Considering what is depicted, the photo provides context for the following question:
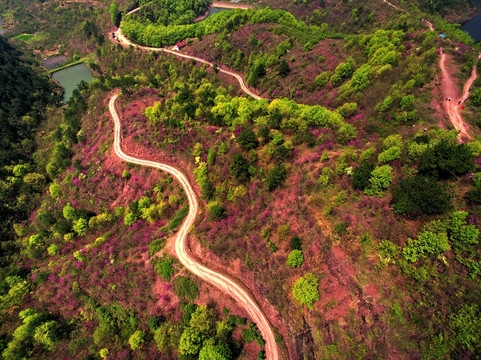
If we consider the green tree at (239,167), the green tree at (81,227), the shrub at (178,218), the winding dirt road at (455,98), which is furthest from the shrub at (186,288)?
the winding dirt road at (455,98)

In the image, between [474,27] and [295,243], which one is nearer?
[295,243]

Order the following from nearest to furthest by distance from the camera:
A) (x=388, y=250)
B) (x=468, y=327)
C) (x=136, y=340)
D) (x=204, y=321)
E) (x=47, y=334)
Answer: (x=468, y=327)
(x=388, y=250)
(x=204, y=321)
(x=136, y=340)
(x=47, y=334)

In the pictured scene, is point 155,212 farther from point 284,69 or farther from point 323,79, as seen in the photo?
point 284,69

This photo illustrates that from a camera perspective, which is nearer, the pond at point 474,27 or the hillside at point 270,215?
the hillside at point 270,215

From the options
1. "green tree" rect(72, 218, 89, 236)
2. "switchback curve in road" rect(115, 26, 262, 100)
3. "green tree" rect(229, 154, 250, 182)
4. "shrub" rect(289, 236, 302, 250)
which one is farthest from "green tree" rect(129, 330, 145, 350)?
"switchback curve in road" rect(115, 26, 262, 100)

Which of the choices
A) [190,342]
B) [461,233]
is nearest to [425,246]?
[461,233]

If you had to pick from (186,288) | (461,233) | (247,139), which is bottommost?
(186,288)

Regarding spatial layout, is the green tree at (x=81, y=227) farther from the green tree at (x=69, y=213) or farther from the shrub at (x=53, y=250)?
the shrub at (x=53, y=250)
